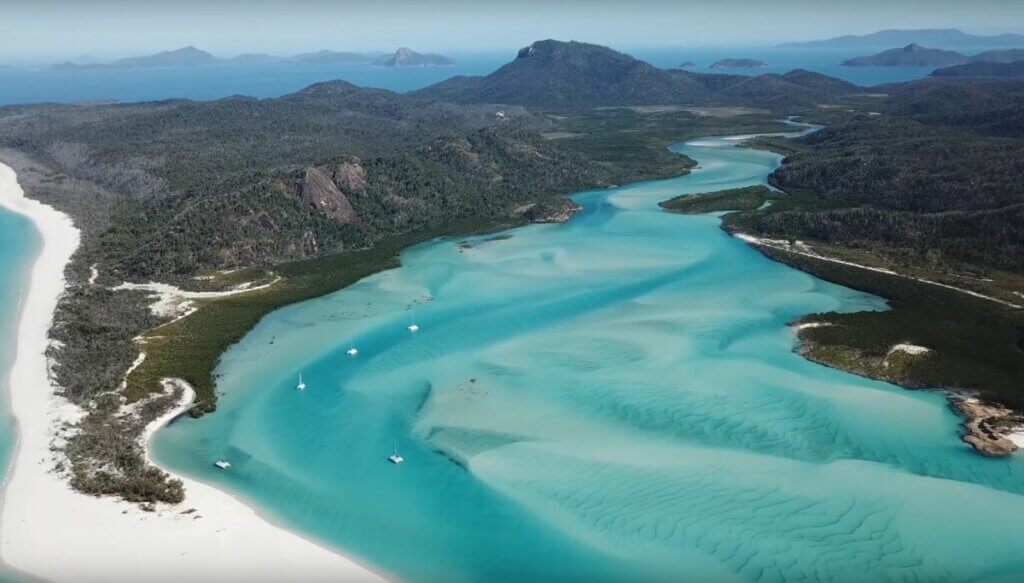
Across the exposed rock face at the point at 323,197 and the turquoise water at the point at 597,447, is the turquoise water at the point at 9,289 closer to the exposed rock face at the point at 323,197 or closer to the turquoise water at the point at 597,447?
the turquoise water at the point at 597,447

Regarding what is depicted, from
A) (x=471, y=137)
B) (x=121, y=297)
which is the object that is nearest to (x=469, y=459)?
(x=121, y=297)

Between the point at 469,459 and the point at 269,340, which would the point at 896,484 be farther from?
the point at 269,340

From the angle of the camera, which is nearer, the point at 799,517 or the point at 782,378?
the point at 799,517

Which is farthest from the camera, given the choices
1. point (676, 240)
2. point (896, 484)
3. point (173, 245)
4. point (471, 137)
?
point (471, 137)

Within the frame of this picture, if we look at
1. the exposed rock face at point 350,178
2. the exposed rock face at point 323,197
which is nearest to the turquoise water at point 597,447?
the exposed rock face at point 323,197

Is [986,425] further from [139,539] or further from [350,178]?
[350,178]

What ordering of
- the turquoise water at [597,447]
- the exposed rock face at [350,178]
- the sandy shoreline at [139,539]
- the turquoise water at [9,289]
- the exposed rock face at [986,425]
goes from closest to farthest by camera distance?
the sandy shoreline at [139,539] < the turquoise water at [597,447] < the exposed rock face at [986,425] < the turquoise water at [9,289] < the exposed rock face at [350,178]

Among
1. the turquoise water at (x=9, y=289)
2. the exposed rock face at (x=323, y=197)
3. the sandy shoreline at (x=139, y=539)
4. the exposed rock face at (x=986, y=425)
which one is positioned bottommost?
the sandy shoreline at (x=139, y=539)
